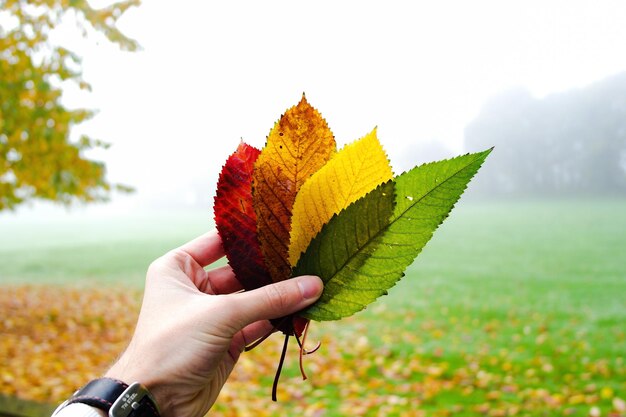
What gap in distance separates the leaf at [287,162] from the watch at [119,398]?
0.29m

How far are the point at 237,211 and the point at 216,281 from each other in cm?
30

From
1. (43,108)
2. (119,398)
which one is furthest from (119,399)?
(43,108)

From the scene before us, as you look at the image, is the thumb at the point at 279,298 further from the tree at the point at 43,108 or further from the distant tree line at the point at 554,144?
the distant tree line at the point at 554,144

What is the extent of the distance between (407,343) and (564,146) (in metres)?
19.3

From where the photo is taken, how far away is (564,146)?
20875 millimetres

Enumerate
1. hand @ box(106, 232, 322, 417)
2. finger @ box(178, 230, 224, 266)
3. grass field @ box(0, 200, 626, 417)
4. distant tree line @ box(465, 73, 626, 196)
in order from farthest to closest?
distant tree line @ box(465, 73, 626, 196)
grass field @ box(0, 200, 626, 417)
finger @ box(178, 230, 224, 266)
hand @ box(106, 232, 322, 417)

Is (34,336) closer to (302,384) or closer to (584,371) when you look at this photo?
(302,384)

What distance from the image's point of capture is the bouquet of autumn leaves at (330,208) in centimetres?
43

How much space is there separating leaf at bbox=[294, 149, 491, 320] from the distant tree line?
19.7 m

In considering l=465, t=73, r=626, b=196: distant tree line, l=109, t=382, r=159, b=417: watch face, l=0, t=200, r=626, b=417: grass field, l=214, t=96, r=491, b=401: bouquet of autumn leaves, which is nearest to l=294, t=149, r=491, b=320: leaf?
l=214, t=96, r=491, b=401: bouquet of autumn leaves

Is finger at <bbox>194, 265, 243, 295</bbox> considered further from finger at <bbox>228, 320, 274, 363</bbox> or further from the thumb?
the thumb

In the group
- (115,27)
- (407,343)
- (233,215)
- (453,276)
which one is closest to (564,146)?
(453,276)

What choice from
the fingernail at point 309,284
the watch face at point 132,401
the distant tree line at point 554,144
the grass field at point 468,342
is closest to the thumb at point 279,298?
the fingernail at point 309,284

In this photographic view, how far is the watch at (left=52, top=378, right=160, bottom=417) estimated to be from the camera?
0.62m
